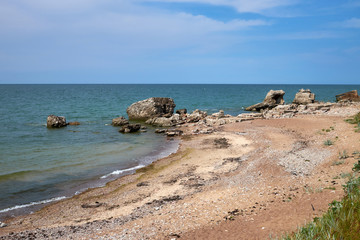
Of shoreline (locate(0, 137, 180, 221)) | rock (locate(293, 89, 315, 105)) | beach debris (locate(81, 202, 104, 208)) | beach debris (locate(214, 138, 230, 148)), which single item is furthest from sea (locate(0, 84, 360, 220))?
rock (locate(293, 89, 315, 105))

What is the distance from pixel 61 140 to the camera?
102 feet

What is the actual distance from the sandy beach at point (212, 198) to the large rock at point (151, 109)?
23.7 m

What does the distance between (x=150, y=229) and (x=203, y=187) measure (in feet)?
17.3

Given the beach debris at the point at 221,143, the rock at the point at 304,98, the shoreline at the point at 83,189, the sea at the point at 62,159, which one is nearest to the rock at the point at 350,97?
the rock at the point at 304,98

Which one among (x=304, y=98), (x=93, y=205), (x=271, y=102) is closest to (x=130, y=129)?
(x=93, y=205)

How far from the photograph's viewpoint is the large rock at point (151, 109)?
46.2 meters

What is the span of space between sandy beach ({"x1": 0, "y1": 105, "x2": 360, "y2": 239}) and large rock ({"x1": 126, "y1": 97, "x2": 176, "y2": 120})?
23.7 m

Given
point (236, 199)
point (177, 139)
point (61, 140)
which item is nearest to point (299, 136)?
point (177, 139)

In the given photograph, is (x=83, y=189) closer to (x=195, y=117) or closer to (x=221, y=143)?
(x=221, y=143)

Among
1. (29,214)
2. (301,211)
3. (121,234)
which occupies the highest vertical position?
(301,211)

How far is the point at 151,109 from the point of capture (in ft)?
152

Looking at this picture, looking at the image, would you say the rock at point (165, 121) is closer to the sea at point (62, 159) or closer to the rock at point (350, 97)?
the sea at point (62, 159)

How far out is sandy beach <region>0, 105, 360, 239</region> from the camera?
995 centimetres

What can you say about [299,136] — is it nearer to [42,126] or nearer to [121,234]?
[121,234]
